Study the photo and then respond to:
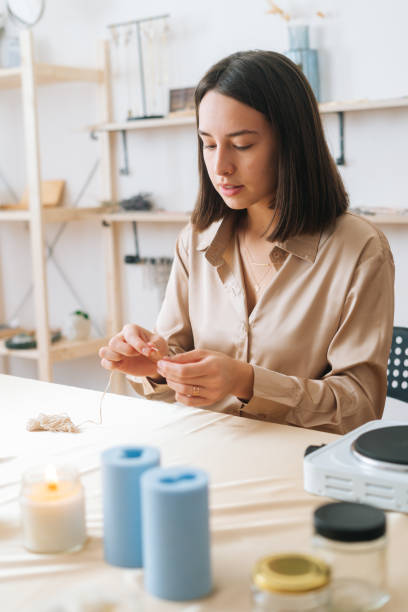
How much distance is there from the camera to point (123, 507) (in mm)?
818

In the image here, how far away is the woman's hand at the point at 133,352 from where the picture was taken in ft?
4.55

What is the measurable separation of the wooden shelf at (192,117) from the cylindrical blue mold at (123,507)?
6.31 ft

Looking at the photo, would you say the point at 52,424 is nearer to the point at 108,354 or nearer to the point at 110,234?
the point at 108,354

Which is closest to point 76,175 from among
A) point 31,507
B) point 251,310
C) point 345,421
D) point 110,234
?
point 110,234

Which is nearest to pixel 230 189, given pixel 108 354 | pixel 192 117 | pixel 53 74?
pixel 108 354

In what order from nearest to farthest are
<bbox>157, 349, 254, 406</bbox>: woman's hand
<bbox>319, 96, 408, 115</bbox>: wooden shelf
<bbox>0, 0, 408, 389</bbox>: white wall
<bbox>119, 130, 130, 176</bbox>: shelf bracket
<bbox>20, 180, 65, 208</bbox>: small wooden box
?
<bbox>157, 349, 254, 406</bbox>: woman's hand → <bbox>319, 96, 408, 115</bbox>: wooden shelf → <bbox>0, 0, 408, 389</bbox>: white wall → <bbox>119, 130, 130, 176</bbox>: shelf bracket → <bbox>20, 180, 65, 208</bbox>: small wooden box

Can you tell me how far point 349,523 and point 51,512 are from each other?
13.2 inches

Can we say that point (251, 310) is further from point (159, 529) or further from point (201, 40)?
point (201, 40)

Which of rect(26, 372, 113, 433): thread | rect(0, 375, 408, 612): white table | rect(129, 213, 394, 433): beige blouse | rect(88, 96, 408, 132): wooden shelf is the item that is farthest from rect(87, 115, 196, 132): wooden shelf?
rect(26, 372, 113, 433): thread

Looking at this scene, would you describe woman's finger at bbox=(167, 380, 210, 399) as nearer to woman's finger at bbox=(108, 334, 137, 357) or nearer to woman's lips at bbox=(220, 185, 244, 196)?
woman's finger at bbox=(108, 334, 137, 357)

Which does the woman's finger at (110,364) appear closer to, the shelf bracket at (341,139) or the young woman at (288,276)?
the young woman at (288,276)

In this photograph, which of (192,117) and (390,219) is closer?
(390,219)

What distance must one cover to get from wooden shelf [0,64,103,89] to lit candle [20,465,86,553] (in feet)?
8.01

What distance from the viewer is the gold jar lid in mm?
676
